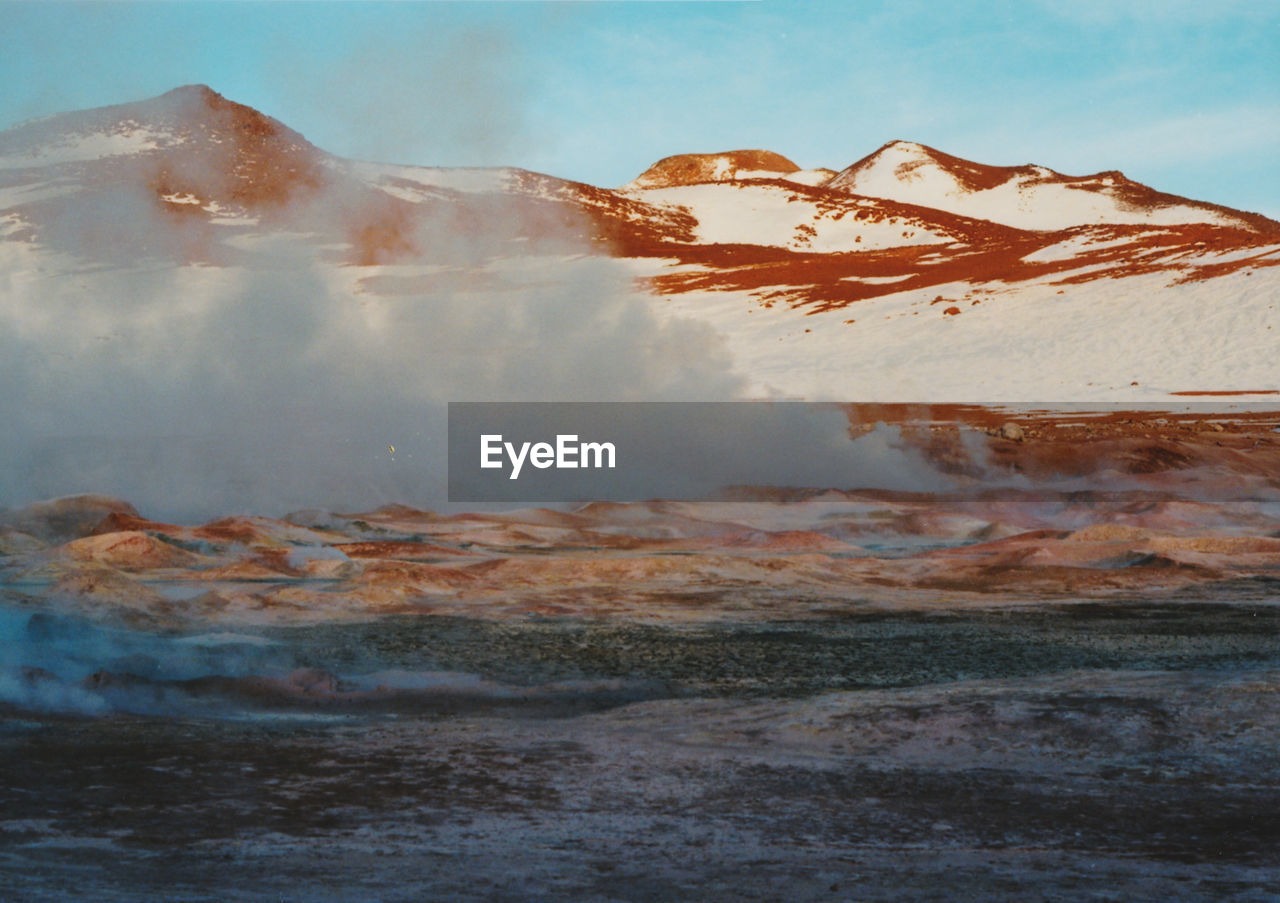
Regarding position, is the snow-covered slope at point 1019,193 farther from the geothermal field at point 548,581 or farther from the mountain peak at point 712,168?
the geothermal field at point 548,581

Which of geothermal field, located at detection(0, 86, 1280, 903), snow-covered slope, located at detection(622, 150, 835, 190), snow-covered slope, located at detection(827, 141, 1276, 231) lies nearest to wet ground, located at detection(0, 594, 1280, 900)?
geothermal field, located at detection(0, 86, 1280, 903)

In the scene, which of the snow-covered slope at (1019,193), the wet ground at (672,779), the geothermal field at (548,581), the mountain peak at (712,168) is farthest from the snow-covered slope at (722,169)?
the wet ground at (672,779)

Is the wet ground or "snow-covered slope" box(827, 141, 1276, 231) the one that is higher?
"snow-covered slope" box(827, 141, 1276, 231)

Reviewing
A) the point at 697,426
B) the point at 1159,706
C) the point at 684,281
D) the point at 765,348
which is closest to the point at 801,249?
the point at 684,281

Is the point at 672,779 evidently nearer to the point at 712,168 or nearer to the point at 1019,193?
the point at 1019,193

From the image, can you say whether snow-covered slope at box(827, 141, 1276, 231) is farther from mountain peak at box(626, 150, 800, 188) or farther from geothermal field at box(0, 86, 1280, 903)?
geothermal field at box(0, 86, 1280, 903)
